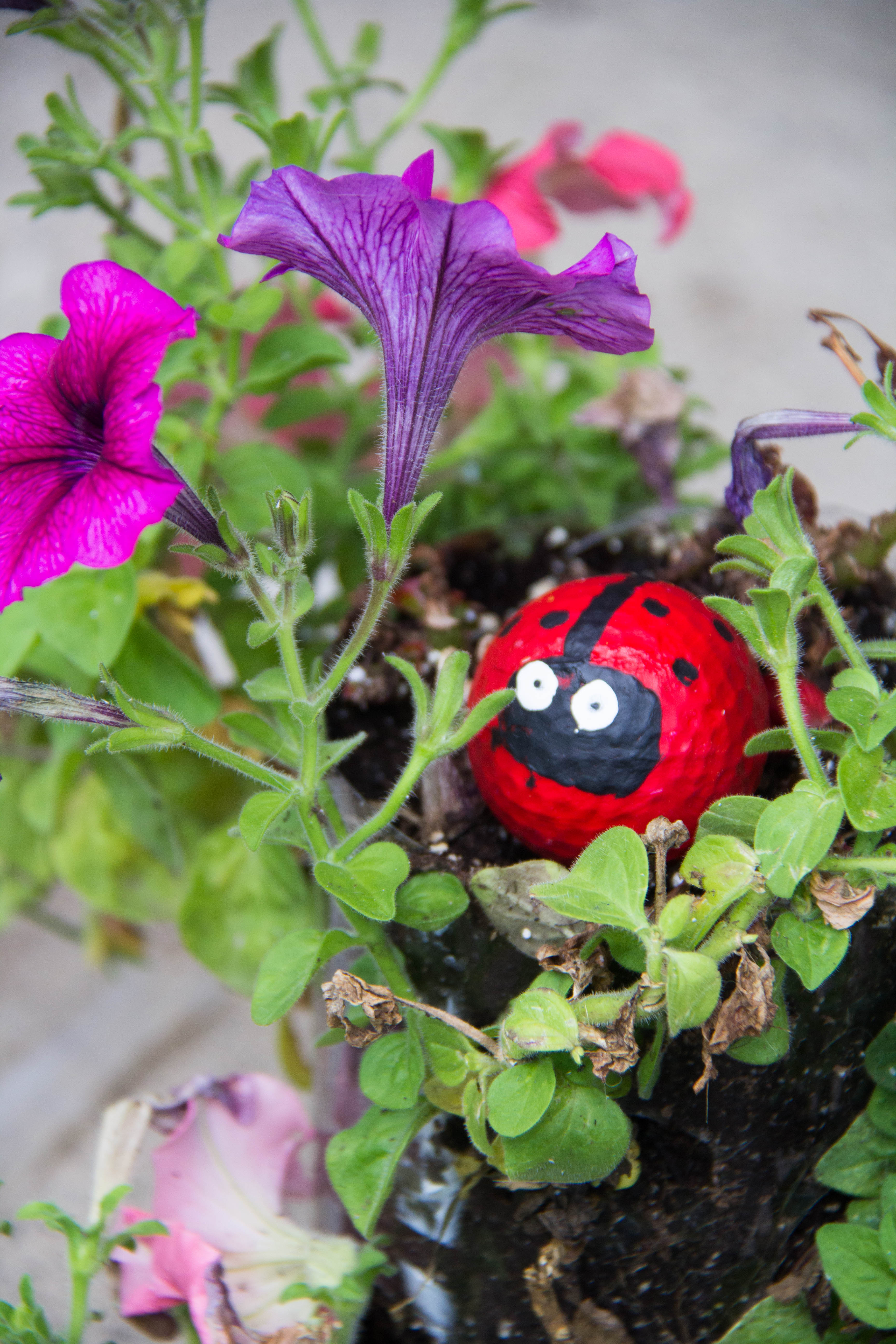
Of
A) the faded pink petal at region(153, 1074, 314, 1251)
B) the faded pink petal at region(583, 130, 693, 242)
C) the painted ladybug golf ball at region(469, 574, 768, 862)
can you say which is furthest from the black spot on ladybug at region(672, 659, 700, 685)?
the faded pink petal at region(583, 130, 693, 242)

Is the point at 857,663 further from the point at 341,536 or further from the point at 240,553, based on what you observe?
the point at 341,536

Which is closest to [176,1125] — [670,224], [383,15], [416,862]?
[416,862]

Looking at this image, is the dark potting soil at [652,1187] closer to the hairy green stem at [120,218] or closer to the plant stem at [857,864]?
the plant stem at [857,864]

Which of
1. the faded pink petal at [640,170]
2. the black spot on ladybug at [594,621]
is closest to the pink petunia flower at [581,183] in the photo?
the faded pink petal at [640,170]

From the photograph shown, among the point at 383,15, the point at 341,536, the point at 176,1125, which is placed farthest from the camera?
the point at 383,15

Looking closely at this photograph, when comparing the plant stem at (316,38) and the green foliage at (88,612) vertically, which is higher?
the plant stem at (316,38)

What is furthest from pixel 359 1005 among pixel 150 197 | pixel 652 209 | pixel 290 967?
pixel 652 209
